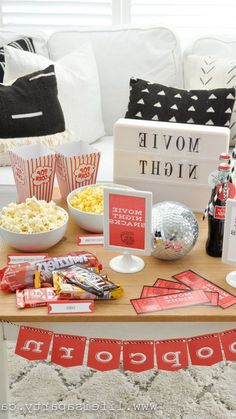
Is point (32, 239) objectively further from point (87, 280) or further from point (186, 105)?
point (186, 105)

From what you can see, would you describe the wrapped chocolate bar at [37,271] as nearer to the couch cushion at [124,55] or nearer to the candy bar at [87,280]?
the candy bar at [87,280]

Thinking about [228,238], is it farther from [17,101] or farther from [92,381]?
[17,101]

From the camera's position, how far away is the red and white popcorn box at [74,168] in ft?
5.83

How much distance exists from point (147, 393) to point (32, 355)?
67 cm

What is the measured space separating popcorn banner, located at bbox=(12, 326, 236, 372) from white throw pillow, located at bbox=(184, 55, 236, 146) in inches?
58.9

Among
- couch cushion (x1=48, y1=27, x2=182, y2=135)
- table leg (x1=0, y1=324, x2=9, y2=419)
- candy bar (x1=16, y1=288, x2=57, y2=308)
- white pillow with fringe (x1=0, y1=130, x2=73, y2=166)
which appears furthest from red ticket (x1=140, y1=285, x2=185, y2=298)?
couch cushion (x1=48, y1=27, x2=182, y2=135)

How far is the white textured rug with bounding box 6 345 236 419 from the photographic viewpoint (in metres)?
1.76

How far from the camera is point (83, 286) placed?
1328 mm

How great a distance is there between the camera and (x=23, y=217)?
5.05ft

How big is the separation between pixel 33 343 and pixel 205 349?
0.40m

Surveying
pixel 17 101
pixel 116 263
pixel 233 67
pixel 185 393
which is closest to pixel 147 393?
pixel 185 393

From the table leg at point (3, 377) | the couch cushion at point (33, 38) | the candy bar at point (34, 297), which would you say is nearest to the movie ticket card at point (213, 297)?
the candy bar at point (34, 297)

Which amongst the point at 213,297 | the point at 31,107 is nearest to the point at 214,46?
the point at 31,107

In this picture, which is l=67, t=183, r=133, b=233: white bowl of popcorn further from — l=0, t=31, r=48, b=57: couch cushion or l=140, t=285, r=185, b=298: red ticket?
l=0, t=31, r=48, b=57: couch cushion
